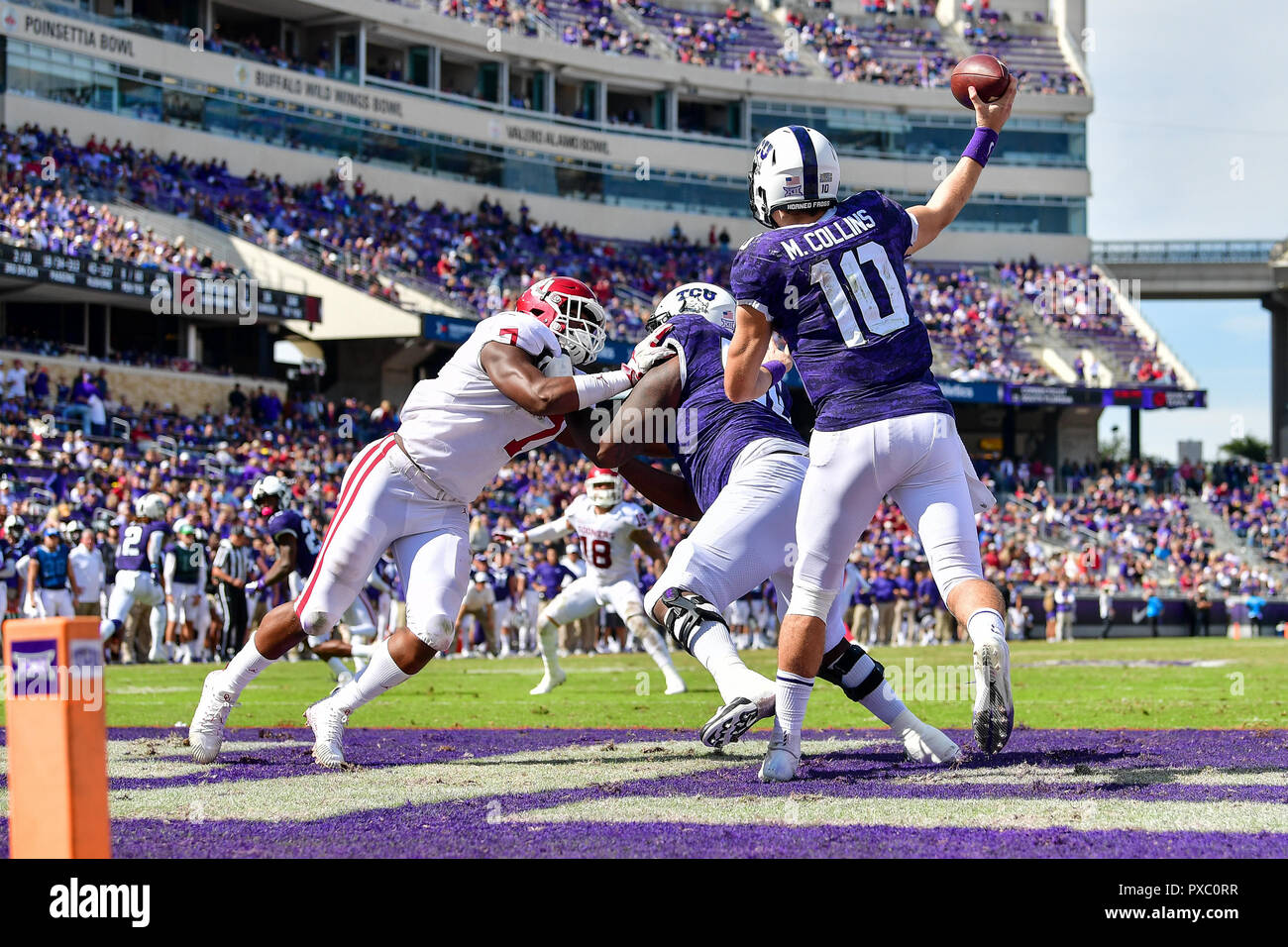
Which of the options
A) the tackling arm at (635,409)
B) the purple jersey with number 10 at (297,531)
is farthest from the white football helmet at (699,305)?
the purple jersey with number 10 at (297,531)

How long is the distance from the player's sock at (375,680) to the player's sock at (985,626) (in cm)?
264

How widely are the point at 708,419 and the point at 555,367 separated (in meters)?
0.87

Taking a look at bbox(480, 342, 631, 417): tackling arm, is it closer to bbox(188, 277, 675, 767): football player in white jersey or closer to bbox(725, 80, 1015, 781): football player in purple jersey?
bbox(188, 277, 675, 767): football player in white jersey

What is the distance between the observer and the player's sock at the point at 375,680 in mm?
6648

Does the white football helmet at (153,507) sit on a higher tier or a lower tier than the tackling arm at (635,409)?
lower

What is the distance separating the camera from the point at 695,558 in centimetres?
654

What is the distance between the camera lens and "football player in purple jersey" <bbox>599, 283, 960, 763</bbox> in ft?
21.3

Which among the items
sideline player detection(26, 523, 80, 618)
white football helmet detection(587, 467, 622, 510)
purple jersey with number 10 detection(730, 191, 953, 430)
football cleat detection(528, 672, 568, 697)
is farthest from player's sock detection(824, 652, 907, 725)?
sideline player detection(26, 523, 80, 618)

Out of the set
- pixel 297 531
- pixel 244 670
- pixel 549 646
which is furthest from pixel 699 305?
pixel 549 646

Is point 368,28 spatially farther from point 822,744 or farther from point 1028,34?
point 822,744

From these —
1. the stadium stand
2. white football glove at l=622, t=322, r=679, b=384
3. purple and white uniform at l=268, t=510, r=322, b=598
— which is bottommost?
purple and white uniform at l=268, t=510, r=322, b=598

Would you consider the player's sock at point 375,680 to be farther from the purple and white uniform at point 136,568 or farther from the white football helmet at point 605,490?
the purple and white uniform at point 136,568

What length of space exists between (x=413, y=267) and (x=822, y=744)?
33.4 meters

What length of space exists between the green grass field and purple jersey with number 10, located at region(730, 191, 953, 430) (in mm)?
3768
